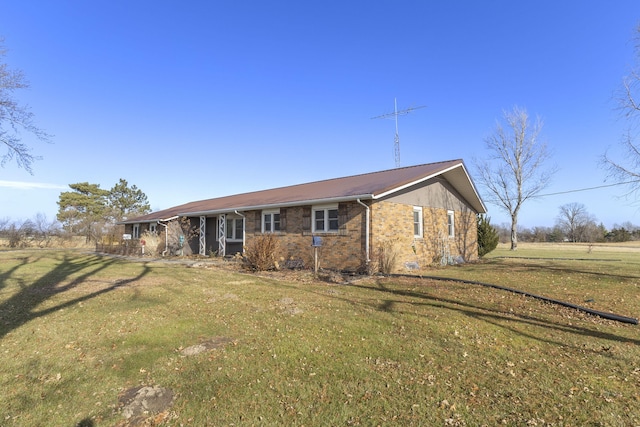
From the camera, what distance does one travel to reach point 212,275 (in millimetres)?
11781

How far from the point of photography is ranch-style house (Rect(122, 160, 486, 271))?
1259 cm

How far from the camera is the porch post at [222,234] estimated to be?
63.2 ft

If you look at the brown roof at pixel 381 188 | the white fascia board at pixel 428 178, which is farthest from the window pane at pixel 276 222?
the white fascia board at pixel 428 178

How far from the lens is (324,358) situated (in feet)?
14.7

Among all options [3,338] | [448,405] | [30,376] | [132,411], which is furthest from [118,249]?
[448,405]

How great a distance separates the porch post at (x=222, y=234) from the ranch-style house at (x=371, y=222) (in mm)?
58

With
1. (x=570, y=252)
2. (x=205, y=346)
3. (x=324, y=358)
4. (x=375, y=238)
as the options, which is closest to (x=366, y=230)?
(x=375, y=238)

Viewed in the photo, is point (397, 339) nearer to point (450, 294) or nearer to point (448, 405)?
point (448, 405)

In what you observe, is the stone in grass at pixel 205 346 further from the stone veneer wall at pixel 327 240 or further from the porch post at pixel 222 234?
the porch post at pixel 222 234

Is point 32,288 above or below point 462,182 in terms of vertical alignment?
below

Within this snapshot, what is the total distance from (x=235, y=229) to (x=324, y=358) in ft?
51.4

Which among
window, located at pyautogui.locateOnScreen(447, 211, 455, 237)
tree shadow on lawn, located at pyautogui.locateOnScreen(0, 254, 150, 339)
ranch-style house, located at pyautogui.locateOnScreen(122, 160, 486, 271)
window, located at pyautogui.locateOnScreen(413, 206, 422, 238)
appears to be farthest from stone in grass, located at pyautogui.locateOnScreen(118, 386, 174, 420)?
window, located at pyautogui.locateOnScreen(447, 211, 455, 237)

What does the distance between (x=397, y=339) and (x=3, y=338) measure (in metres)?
6.20

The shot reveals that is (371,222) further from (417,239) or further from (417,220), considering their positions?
(417,220)
